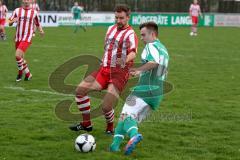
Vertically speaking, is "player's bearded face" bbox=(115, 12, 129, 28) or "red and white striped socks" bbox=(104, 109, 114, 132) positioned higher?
"player's bearded face" bbox=(115, 12, 129, 28)

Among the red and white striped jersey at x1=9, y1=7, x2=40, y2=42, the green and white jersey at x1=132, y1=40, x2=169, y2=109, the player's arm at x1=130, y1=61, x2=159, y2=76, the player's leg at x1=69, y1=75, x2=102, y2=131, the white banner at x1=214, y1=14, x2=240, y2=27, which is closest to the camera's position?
the player's arm at x1=130, y1=61, x2=159, y2=76

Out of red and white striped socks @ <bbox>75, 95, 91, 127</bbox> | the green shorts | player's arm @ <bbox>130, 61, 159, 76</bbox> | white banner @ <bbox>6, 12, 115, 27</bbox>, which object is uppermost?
player's arm @ <bbox>130, 61, 159, 76</bbox>

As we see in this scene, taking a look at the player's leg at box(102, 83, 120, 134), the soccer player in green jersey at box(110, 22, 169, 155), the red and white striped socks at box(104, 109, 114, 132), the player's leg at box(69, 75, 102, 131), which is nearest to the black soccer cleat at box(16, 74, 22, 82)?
the player's leg at box(69, 75, 102, 131)

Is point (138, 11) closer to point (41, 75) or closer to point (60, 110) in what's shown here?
point (41, 75)

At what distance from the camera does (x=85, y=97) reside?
833cm

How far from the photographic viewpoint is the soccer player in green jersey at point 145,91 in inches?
276

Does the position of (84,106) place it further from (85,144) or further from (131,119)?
(131,119)

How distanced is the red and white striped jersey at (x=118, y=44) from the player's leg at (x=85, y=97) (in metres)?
0.34

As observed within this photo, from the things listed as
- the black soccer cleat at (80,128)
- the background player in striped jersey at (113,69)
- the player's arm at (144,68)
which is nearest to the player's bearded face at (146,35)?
the player's arm at (144,68)

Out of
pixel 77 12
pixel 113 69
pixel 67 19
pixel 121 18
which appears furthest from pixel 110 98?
pixel 67 19

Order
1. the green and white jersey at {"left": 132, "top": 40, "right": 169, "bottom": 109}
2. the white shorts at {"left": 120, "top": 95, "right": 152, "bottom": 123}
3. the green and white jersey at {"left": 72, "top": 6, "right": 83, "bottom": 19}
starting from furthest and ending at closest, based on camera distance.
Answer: the green and white jersey at {"left": 72, "top": 6, "right": 83, "bottom": 19}, the white shorts at {"left": 120, "top": 95, "right": 152, "bottom": 123}, the green and white jersey at {"left": 132, "top": 40, "right": 169, "bottom": 109}

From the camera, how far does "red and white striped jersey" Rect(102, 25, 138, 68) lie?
8.15 meters

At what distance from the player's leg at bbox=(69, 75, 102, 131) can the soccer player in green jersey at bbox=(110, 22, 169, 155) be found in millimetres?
1031

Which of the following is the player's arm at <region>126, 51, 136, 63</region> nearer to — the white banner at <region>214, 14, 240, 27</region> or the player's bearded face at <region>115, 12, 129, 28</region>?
the player's bearded face at <region>115, 12, 129, 28</region>
